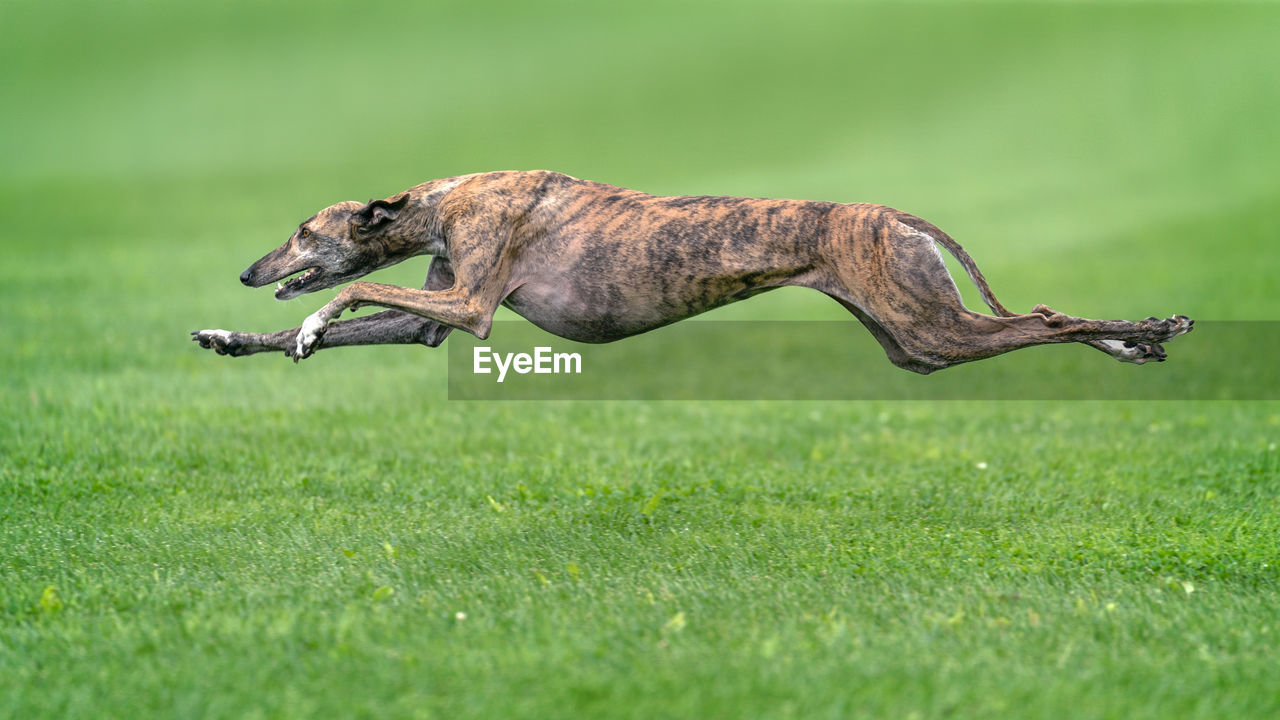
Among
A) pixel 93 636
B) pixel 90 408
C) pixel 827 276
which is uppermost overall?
pixel 827 276

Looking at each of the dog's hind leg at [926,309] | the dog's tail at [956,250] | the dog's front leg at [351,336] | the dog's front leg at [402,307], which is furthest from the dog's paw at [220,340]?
the dog's tail at [956,250]

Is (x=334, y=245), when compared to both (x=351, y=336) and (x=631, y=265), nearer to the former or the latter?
(x=351, y=336)

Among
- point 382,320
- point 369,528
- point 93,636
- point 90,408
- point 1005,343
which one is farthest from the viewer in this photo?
point 90,408

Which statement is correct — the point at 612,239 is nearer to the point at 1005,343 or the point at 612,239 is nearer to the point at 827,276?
the point at 827,276

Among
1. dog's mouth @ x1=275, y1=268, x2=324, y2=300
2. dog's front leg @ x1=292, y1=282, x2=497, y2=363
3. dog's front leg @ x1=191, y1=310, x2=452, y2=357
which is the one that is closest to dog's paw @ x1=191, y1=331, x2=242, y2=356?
dog's front leg @ x1=191, y1=310, x2=452, y2=357

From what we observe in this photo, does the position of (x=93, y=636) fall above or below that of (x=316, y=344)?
below

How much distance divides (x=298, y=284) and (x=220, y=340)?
26.2 inches

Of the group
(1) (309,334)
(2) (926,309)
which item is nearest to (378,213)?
(1) (309,334)

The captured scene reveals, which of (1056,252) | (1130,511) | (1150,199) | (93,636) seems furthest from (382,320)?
(1150,199)

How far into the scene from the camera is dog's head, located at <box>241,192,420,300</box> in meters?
7.01

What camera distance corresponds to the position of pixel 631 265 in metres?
6.99

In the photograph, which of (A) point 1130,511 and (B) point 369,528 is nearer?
(B) point 369,528

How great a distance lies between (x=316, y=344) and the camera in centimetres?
669

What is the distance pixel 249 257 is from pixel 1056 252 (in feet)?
47.9
